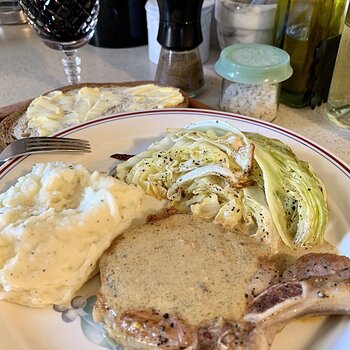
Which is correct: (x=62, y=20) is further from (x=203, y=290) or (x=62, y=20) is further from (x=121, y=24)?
(x=203, y=290)

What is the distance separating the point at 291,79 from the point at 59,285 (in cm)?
162

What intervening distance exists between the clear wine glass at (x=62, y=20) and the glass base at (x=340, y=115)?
130 cm

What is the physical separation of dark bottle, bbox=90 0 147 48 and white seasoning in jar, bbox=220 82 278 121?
2.77ft

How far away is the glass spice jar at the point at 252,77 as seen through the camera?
2193 millimetres

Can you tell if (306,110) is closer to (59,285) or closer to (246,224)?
(246,224)

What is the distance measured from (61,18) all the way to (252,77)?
3.30ft

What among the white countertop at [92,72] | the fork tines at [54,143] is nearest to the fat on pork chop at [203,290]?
the fork tines at [54,143]

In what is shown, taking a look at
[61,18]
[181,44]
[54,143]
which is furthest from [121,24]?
[54,143]

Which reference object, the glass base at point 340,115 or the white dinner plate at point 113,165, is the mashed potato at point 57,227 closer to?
the white dinner plate at point 113,165

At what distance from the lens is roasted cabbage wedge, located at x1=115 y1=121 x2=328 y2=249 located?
1.66 meters

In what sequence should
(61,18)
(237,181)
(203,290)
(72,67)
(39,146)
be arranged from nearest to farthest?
(203,290)
(237,181)
(39,146)
(61,18)
(72,67)

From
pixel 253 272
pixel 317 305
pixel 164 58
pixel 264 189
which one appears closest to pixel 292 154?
pixel 264 189

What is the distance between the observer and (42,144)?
192 centimetres

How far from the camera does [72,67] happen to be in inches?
106
